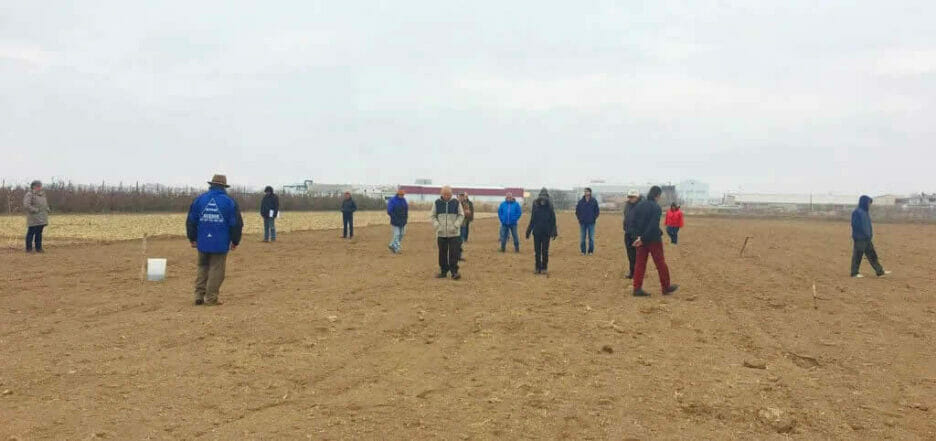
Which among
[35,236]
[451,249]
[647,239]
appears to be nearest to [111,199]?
[35,236]

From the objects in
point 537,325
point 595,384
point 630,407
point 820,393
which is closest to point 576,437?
A: point 630,407

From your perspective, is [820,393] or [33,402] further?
[820,393]

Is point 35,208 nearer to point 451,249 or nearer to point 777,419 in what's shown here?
point 451,249

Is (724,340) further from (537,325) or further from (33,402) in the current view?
(33,402)

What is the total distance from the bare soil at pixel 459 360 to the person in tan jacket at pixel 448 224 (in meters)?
0.52

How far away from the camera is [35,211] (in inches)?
634

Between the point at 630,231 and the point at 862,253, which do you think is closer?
the point at 630,231

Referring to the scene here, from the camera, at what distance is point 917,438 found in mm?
4621

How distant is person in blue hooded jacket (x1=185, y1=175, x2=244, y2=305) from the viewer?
9.36m

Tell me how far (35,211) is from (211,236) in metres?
9.28

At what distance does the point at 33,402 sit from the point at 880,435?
18.9 ft

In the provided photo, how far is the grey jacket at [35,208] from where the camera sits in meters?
15.8

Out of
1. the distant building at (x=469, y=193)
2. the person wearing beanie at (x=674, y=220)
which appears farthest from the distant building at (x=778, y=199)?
the person wearing beanie at (x=674, y=220)

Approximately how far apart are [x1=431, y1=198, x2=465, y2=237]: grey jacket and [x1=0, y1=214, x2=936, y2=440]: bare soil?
93 cm
